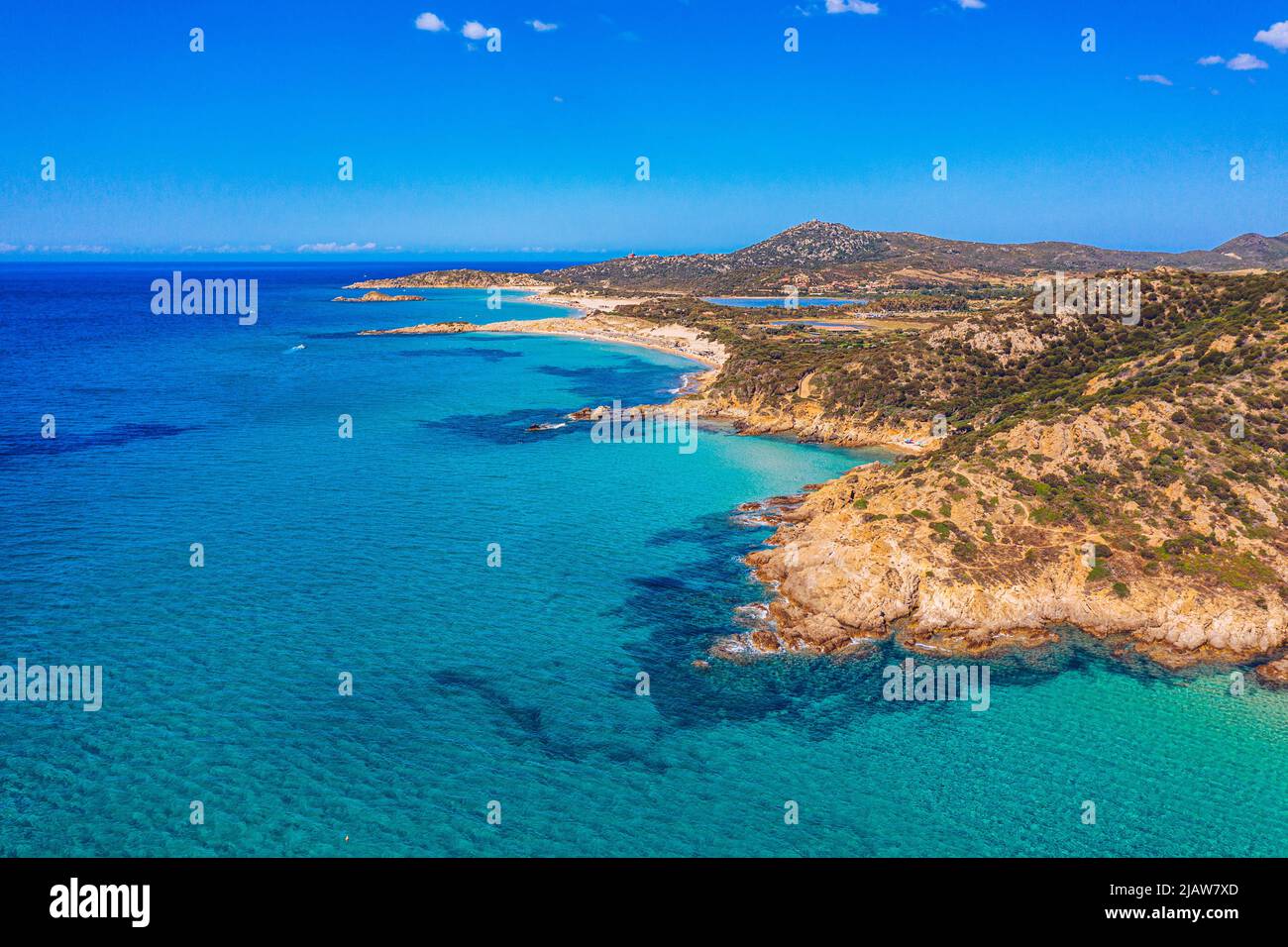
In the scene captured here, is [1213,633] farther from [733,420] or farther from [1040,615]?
[733,420]

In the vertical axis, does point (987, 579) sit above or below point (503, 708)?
above

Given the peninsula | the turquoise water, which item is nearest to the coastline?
the peninsula

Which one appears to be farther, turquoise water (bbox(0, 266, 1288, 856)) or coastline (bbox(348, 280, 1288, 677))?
coastline (bbox(348, 280, 1288, 677))

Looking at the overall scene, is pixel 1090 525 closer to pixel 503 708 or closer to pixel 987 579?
pixel 987 579

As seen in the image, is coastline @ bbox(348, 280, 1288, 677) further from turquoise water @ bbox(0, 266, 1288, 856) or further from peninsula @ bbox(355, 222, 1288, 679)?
turquoise water @ bbox(0, 266, 1288, 856)

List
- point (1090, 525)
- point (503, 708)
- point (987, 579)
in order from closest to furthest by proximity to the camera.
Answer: point (503, 708), point (987, 579), point (1090, 525)

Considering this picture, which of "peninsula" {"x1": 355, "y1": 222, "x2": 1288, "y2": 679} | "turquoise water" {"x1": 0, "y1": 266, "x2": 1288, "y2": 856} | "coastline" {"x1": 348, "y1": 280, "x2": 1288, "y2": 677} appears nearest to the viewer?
"turquoise water" {"x1": 0, "y1": 266, "x2": 1288, "y2": 856}

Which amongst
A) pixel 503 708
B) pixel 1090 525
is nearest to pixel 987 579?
pixel 1090 525

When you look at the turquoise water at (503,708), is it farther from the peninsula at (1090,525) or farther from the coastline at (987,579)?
the peninsula at (1090,525)

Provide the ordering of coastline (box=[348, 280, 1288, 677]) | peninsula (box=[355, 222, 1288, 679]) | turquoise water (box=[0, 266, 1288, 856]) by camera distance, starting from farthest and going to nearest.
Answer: peninsula (box=[355, 222, 1288, 679]), coastline (box=[348, 280, 1288, 677]), turquoise water (box=[0, 266, 1288, 856])
